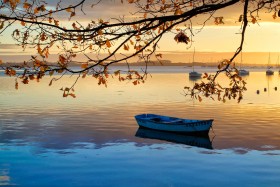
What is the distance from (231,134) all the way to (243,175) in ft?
46.7

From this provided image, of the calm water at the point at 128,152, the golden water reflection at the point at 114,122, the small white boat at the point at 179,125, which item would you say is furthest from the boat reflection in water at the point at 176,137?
the golden water reflection at the point at 114,122

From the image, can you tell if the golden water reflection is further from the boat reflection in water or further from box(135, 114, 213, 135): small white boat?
box(135, 114, 213, 135): small white boat

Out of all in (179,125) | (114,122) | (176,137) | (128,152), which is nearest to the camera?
(128,152)

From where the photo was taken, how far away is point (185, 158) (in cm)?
3084

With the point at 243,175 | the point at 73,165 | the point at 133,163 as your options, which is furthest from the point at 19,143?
the point at 243,175

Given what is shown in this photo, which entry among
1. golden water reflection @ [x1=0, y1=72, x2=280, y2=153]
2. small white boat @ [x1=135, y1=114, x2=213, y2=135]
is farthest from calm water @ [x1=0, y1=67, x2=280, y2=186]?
small white boat @ [x1=135, y1=114, x2=213, y2=135]

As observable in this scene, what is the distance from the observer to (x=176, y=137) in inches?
1604

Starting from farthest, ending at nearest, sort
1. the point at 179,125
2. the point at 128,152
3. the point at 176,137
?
the point at 179,125 → the point at 176,137 → the point at 128,152

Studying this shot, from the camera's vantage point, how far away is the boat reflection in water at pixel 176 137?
124ft

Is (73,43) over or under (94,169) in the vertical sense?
over

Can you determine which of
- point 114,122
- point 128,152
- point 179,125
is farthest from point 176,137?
point 128,152

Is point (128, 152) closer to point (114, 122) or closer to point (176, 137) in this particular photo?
point (176, 137)

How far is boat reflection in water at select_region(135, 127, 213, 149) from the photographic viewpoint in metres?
37.7

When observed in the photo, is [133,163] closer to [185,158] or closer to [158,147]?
[185,158]
